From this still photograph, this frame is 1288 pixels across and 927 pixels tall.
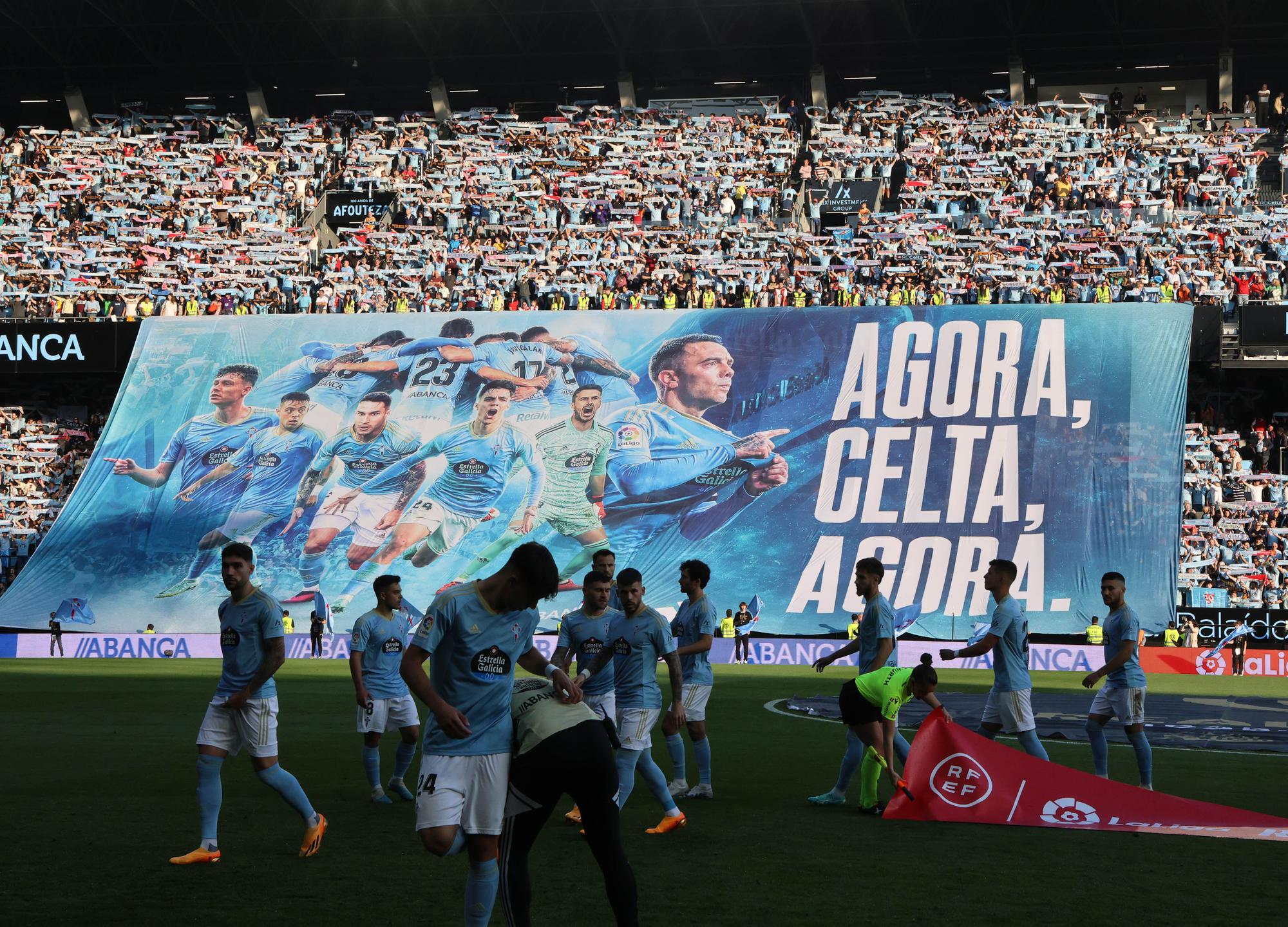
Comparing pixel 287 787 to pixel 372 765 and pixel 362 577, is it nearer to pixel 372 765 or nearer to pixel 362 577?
pixel 372 765

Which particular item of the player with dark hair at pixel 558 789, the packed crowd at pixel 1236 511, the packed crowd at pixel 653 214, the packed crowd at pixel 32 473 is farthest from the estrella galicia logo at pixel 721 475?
the player with dark hair at pixel 558 789

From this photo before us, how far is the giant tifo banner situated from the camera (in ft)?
140

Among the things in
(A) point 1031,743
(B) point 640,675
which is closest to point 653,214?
(A) point 1031,743

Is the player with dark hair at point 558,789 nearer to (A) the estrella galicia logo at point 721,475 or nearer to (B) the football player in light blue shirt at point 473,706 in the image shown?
(B) the football player in light blue shirt at point 473,706

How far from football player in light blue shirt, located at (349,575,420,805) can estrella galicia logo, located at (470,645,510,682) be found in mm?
6479

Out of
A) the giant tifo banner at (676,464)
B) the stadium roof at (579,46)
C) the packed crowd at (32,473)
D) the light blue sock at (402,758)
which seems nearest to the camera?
the light blue sock at (402,758)

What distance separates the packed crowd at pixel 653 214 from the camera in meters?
49.6

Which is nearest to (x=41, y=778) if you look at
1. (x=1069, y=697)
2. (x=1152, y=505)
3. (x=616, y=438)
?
(x=1069, y=697)

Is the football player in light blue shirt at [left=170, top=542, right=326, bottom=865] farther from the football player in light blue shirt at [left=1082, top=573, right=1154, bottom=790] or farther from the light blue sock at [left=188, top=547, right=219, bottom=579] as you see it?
the light blue sock at [left=188, top=547, right=219, bottom=579]

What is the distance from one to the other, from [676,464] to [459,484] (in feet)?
22.5

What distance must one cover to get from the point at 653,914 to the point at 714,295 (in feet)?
136

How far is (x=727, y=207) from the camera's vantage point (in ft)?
181

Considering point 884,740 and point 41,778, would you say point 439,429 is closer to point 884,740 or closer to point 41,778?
point 41,778

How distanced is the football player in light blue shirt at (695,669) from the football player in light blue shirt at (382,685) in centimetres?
251
